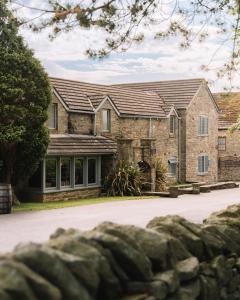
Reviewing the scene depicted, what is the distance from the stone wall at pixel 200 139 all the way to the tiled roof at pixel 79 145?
12066mm

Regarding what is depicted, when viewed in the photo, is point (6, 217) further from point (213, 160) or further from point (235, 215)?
point (213, 160)

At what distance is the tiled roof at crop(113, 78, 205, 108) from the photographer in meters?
45.1

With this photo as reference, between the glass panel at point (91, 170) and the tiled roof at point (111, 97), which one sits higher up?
the tiled roof at point (111, 97)

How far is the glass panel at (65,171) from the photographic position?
3106cm

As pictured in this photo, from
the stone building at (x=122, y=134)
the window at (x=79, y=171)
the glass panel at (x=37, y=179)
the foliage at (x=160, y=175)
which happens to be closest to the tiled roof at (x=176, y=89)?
the stone building at (x=122, y=134)

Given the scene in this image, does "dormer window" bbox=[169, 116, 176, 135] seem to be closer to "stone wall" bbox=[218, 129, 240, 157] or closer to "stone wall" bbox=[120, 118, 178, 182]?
"stone wall" bbox=[120, 118, 178, 182]

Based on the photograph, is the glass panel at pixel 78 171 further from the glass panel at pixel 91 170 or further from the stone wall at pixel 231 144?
the stone wall at pixel 231 144

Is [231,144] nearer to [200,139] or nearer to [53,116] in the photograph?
[200,139]

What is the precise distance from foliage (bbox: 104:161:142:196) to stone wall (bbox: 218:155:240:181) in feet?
69.8

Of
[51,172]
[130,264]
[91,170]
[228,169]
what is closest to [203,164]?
[228,169]

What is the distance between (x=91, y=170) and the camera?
→ 33438 millimetres

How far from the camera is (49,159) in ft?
98.0

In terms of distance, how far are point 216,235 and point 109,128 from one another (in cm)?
2962

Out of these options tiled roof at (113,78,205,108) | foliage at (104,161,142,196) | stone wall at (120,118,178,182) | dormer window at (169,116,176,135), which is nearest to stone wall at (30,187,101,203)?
foliage at (104,161,142,196)
